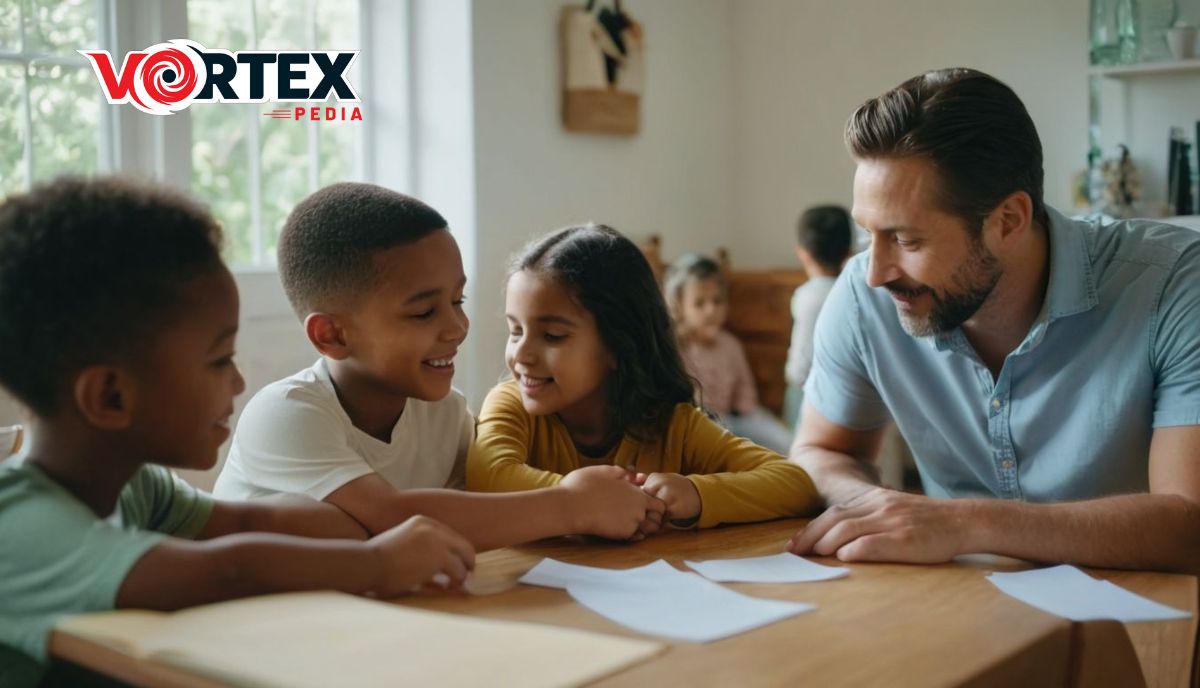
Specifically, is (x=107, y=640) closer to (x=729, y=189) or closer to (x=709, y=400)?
(x=709, y=400)

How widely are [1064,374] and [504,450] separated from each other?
2.57 feet

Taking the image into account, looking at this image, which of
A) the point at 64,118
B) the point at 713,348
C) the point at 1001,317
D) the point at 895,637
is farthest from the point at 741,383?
the point at 895,637

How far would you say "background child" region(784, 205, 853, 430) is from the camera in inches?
157

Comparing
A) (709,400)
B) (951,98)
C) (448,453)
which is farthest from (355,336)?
(709,400)

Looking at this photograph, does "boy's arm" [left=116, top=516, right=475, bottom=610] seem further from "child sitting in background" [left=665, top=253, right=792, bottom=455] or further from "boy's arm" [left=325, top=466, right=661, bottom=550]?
"child sitting in background" [left=665, top=253, right=792, bottom=455]

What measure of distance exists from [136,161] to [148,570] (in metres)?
2.51

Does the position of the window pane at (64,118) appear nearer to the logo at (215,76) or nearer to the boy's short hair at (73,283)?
the logo at (215,76)

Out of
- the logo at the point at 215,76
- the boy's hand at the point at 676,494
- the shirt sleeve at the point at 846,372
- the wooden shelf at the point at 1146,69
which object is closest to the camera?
the boy's hand at the point at 676,494

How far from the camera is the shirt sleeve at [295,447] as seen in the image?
1.37m

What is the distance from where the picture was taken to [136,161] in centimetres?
318

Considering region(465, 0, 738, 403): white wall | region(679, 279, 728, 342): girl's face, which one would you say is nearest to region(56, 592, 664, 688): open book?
region(465, 0, 738, 403): white wall

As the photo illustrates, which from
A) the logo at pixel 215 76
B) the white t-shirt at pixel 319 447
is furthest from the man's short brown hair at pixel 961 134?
the logo at pixel 215 76

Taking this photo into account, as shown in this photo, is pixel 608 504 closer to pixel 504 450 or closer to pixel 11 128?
pixel 504 450

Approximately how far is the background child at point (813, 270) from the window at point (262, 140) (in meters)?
1.56
